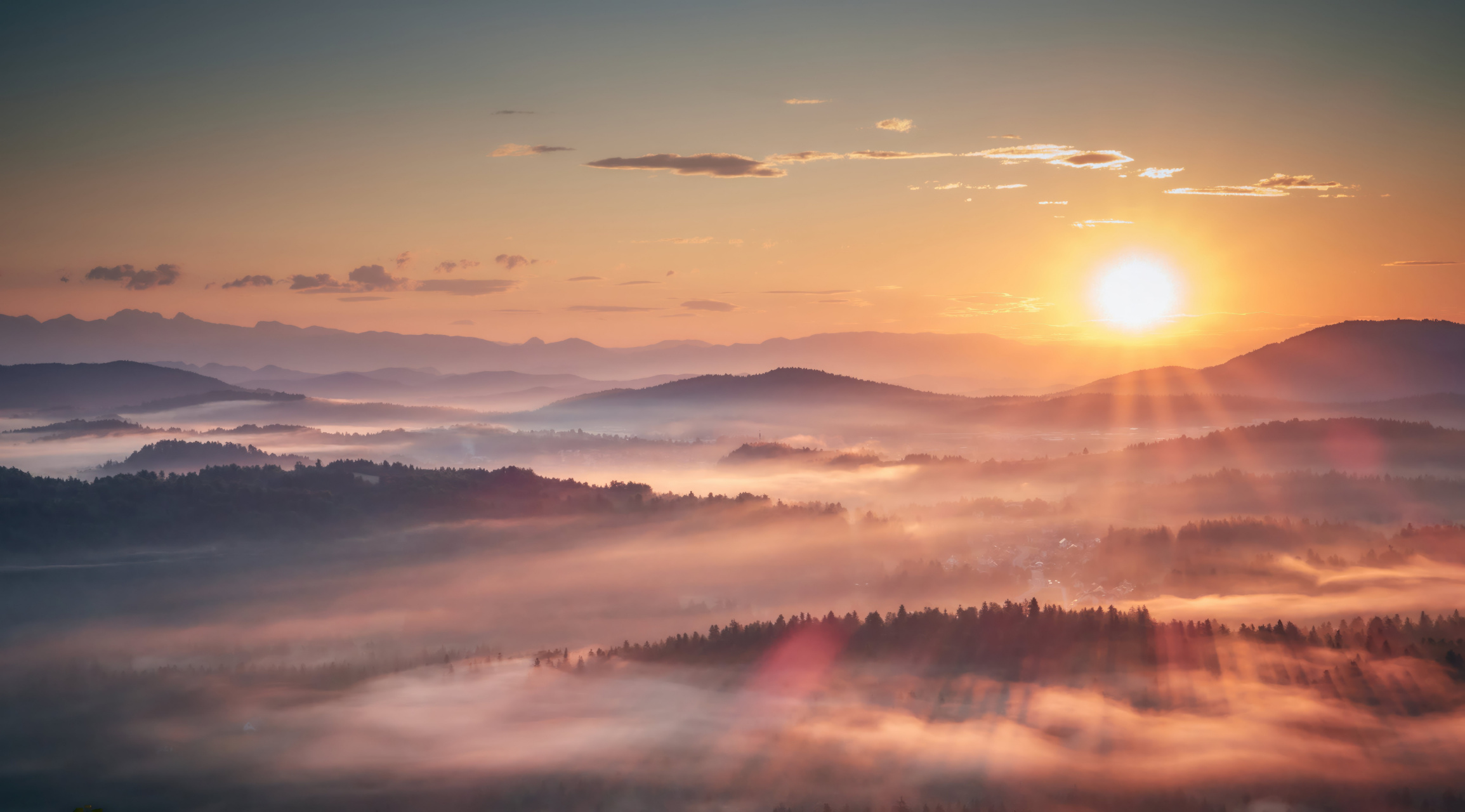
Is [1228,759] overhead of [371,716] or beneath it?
overhead

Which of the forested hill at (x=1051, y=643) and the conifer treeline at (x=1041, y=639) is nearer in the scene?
the forested hill at (x=1051, y=643)

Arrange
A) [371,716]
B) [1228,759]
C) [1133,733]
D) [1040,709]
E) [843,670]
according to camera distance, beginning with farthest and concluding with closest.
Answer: [371,716] < [843,670] < [1040,709] < [1133,733] < [1228,759]

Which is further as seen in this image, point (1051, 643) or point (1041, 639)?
point (1041, 639)

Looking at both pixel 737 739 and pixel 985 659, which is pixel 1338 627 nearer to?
pixel 985 659

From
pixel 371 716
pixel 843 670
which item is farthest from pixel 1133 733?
pixel 371 716

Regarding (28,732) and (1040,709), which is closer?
(1040,709)

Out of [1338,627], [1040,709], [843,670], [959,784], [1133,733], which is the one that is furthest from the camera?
[843,670]

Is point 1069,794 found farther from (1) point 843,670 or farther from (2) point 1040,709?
(1) point 843,670

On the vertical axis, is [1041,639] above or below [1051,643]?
above

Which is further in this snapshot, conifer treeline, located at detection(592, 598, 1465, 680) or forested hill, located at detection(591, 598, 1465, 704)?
conifer treeline, located at detection(592, 598, 1465, 680)
